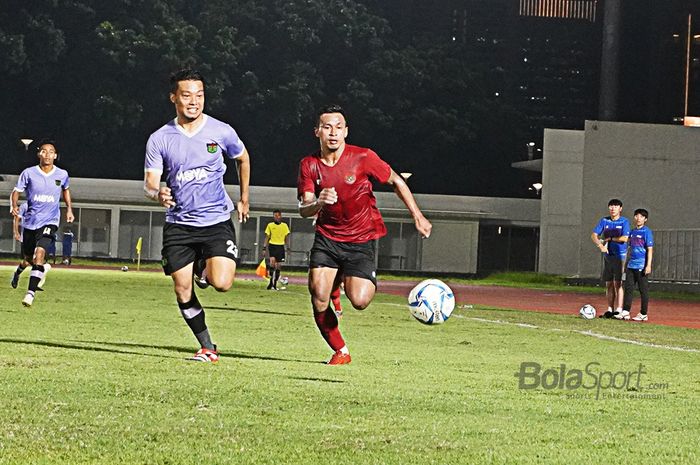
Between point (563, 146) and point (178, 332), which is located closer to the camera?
point (178, 332)

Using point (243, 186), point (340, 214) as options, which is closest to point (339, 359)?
point (340, 214)

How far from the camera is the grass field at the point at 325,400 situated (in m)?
6.62

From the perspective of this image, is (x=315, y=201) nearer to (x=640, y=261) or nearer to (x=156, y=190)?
(x=156, y=190)

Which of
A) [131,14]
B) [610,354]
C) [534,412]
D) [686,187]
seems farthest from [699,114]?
[534,412]

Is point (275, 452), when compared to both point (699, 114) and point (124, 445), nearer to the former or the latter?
point (124, 445)

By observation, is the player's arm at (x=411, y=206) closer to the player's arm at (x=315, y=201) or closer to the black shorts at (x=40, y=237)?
the player's arm at (x=315, y=201)

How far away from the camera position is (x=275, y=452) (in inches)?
256

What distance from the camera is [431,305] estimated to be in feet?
38.3

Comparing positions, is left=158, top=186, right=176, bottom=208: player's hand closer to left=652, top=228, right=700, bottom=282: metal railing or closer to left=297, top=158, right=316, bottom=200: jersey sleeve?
left=297, top=158, right=316, bottom=200: jersey sleeve

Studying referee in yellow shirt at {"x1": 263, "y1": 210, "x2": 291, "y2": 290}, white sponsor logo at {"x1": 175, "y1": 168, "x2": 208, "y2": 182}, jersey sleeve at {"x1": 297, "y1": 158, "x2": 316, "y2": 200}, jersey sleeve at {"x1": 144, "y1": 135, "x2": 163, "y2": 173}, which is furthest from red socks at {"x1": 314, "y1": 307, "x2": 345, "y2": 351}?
referee in yellow shirt at {"x1": 263, "y1": 210, "x2": 291, "y2": 290}

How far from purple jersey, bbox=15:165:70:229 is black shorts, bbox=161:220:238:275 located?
8.63 metres

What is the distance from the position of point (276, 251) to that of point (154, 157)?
20.2 meters

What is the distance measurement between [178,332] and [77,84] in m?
58.8

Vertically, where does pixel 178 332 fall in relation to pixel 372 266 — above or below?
below
